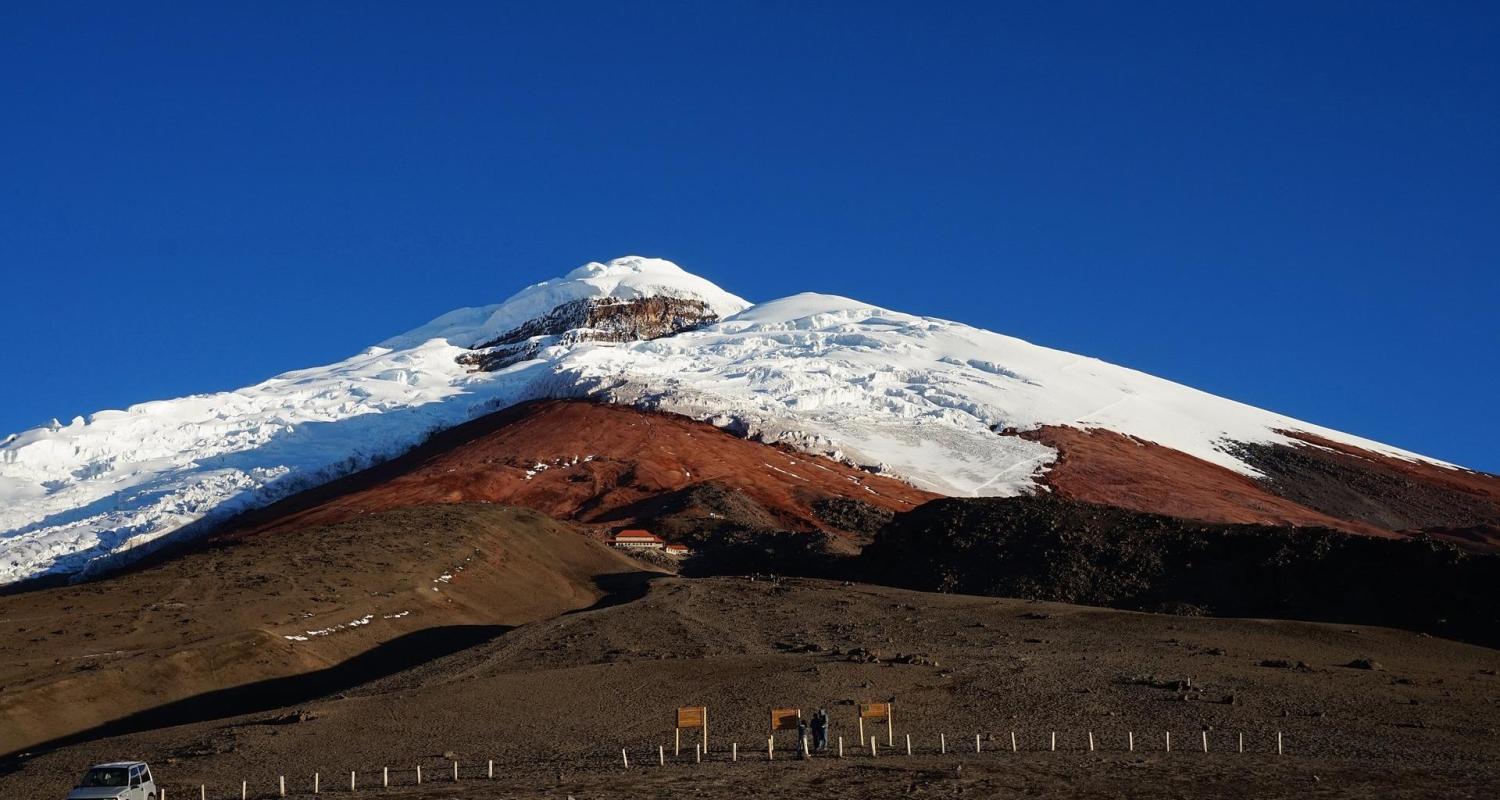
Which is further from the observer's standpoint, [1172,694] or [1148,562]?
[1148,562]

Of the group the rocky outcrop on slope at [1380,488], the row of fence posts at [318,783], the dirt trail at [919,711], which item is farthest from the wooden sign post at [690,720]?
the rocky outcrop on slope at [1380,488]

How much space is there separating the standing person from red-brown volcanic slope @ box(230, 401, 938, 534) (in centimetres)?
5685

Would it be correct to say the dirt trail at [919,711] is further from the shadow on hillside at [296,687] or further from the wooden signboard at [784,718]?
the shadow on hillside at [296,687]

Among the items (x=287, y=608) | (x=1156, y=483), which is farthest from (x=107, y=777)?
(x=1156, y=483)

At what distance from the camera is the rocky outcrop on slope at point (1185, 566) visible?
45.6m

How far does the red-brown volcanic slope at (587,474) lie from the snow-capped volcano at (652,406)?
571 cm

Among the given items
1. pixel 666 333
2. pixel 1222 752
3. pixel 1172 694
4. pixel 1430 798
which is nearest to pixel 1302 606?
pixel 1172 694

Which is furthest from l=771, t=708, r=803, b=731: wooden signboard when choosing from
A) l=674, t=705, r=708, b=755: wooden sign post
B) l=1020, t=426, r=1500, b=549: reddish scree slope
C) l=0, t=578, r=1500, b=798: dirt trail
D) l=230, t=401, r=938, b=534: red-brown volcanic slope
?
l=1020, t=426, r=1500, b=549: reddish scree slope

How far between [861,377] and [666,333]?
48.5 metres

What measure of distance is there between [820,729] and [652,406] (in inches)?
3481

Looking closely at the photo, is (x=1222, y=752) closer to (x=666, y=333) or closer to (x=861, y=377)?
(x=861, y=377)

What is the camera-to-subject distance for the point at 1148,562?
2105 inches

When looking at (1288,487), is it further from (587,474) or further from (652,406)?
(587,474)

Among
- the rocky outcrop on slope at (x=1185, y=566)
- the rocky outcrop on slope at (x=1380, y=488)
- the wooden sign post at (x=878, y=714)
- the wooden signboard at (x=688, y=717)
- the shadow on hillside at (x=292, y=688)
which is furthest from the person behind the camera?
the rocky outcrop on slope at (x=1380, y=488)
